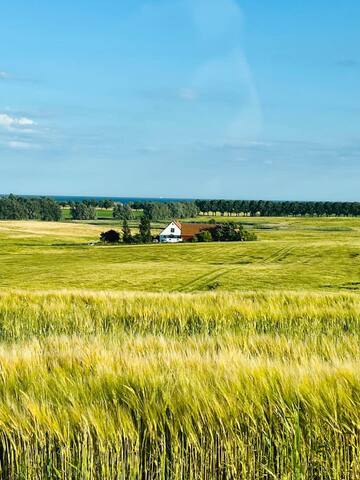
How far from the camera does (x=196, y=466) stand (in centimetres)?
364

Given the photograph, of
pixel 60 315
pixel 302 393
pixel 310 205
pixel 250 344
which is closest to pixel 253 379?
pixel 302 393

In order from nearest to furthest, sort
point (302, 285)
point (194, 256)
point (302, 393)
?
point (302, 393)
point (302, 285)
point (194, 256)

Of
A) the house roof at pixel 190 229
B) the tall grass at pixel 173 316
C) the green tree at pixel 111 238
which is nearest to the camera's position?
the tall grass at pixel 173 316

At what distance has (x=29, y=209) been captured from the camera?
553 ft

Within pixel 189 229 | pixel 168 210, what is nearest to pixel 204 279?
pixel 189 229

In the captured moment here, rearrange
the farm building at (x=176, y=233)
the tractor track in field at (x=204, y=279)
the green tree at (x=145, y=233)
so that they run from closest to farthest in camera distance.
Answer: the tractor track in field at (x=204, y=279) → the green tree at (x=145, y=233) → the farm building at (x=176, y=233)

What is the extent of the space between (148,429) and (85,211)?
572ft

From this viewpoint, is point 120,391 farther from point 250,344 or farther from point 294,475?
point 250,344

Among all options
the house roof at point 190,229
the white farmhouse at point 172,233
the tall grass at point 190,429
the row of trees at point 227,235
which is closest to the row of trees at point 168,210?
the house roof at point 190,229

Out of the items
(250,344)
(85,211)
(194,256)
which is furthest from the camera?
(85,211)

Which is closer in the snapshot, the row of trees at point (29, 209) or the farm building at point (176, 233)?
the farm building at point (176, 233)

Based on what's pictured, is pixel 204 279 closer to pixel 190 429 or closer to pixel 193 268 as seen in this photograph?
pixel 193 268

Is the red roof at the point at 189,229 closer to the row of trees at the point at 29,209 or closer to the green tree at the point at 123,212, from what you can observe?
the green tree at the point at 123,212

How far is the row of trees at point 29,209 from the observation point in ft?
536
